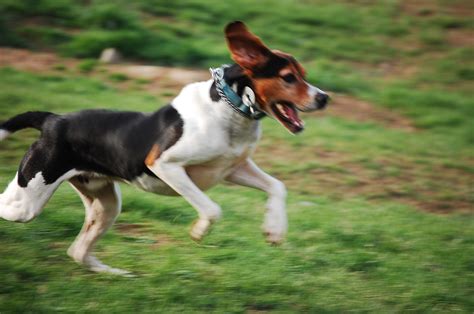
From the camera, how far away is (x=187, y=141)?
5191 mm

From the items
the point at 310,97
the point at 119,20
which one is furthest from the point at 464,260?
the point at 119,20

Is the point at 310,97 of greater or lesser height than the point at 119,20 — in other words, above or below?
above

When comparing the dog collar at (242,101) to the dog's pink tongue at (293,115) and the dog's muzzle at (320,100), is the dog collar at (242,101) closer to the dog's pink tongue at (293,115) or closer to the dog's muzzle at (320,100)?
the dog's pink tongue at (293,115)

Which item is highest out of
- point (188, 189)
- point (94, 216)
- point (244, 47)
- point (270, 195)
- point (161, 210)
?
point (244, 47)

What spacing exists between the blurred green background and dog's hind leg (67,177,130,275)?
0.14 metres

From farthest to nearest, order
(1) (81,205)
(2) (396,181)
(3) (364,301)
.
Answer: (2) (396,181), (1) (81,205), (3) (364,301)

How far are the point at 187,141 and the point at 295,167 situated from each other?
13.3ft

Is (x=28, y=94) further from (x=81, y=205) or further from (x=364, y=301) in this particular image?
(x=364, y=301)

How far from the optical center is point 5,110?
959 centimetres

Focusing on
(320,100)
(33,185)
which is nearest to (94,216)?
(33,185)

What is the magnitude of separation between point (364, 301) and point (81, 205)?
9.30 ft

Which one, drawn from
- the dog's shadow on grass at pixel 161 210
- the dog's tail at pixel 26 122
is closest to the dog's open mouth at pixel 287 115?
the dog's tail at pixel 26 122

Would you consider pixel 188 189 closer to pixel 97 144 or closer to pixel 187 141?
pixel 187 141

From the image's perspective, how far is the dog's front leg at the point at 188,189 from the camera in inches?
206
